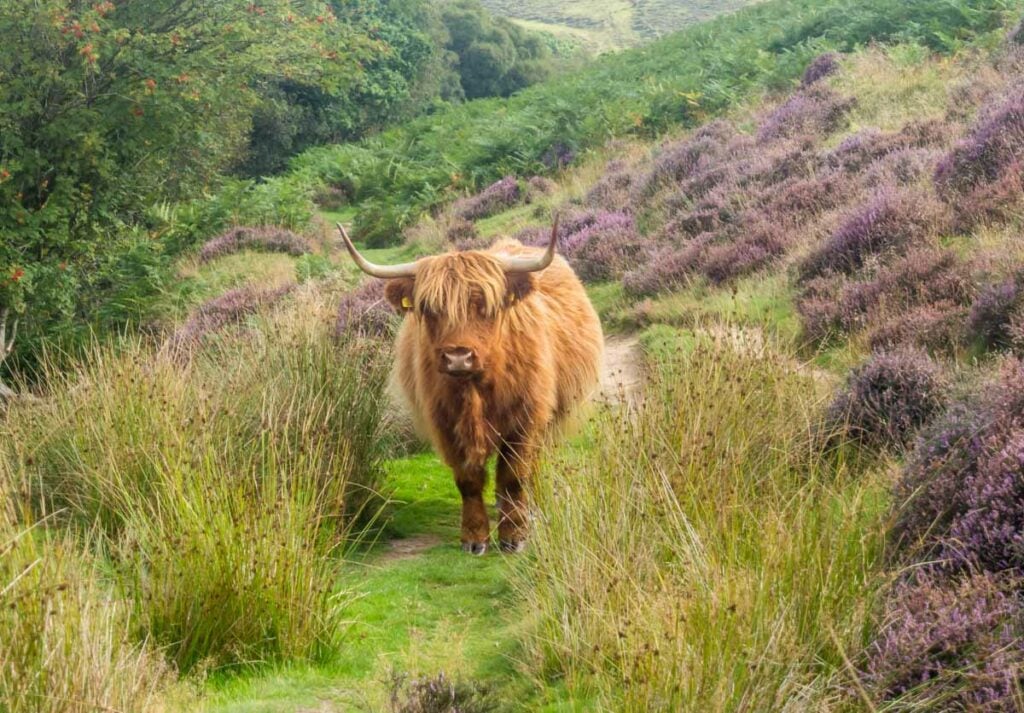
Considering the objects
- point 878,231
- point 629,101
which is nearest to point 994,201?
point 878,231

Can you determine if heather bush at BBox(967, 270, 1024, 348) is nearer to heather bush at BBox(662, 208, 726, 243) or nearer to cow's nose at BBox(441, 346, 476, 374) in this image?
cow's nose at BBox(441, 346, 476, 374)

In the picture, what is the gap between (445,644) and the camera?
180 inches

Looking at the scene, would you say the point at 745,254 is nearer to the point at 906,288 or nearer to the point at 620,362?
the point at 620,362

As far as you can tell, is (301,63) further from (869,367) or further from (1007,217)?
(869,367)

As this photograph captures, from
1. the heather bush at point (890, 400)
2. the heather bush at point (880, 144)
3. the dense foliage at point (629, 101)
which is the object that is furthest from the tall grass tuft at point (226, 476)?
the dense foliage at point (629, 101)

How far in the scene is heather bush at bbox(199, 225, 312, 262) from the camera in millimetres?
16438

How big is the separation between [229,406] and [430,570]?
1.36 meters

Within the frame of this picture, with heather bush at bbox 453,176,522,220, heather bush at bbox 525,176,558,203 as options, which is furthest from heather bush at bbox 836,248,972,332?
heather bush at bbox 453,176,522,220

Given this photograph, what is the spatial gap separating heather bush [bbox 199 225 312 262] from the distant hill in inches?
1750

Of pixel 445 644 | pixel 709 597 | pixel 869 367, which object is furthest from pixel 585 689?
pixel 869 367

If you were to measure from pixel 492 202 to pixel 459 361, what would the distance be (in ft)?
41.4

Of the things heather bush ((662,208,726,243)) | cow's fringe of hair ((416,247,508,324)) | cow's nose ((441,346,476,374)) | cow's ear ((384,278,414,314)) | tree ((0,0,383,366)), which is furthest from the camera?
tree ((0,0,383,366))

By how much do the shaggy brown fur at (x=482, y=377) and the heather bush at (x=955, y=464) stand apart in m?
2.10

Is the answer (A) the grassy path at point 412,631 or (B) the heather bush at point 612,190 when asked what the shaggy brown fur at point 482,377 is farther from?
(B) the heather bush at point 612,190
